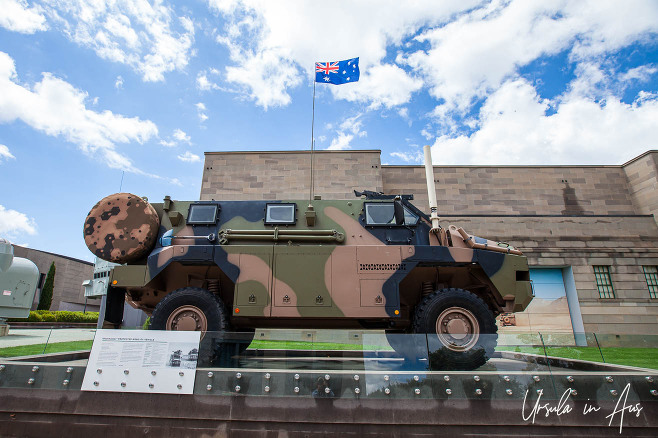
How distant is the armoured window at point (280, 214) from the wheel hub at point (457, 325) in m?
2.94

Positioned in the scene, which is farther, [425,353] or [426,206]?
[426,206]

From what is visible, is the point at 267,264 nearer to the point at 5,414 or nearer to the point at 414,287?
the point at 414,287

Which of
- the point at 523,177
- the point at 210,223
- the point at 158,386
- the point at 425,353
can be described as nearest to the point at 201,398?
the point at 158,386

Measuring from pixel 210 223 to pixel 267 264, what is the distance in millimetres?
1519

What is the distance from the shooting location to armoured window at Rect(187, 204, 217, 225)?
265 inches

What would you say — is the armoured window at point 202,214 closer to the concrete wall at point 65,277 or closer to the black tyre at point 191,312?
the black tyre at point 191,312

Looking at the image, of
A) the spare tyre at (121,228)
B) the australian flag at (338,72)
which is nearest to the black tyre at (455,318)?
the spare tyre at (121,228)

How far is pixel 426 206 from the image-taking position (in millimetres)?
20859

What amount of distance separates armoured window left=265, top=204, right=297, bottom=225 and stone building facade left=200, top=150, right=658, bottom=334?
41.7 ft

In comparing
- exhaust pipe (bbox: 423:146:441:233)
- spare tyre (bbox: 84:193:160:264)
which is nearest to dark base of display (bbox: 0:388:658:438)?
spare tyre (bbox: 84:193:160:264)

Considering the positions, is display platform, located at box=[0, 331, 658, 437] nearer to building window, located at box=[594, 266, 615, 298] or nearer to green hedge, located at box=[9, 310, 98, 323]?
building window, located at box=[594, 266, 615, 298]

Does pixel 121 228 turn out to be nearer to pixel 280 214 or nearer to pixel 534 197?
pixel 280 214

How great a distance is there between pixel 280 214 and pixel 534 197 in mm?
19236

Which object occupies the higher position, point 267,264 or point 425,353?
point 267,264
